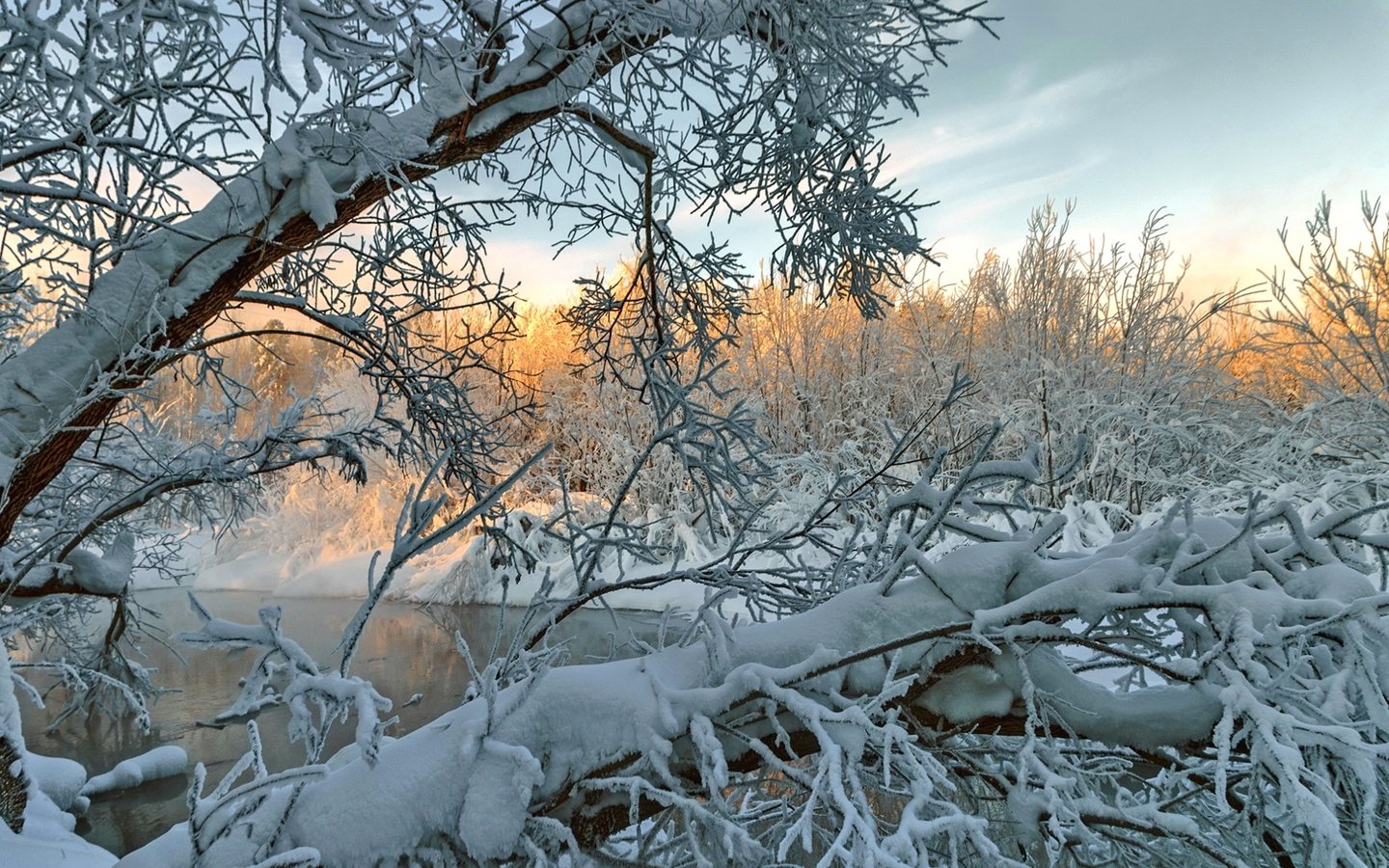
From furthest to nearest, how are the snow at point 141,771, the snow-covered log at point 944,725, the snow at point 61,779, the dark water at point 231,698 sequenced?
the snow at point 141,771, the dark water at point 231,698, the snow at point 61,779, the snow-covered log at point 944,725

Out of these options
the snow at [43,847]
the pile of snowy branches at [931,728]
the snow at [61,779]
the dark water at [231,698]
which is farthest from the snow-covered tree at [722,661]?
the snow at [61,779]

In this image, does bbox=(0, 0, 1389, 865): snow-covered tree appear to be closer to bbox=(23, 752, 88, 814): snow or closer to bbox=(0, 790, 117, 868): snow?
bbox=(0, 790, 117, 868): snow

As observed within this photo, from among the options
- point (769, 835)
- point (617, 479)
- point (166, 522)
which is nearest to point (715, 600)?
point (769, 835)

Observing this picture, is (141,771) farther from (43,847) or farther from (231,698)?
(43,847)

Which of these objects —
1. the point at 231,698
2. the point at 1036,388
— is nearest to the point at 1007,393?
the point at 1036,388

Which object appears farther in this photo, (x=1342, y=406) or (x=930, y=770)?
(x=1342, y=406)

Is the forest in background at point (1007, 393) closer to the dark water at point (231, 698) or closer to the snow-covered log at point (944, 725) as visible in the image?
the snow-covered log at point (944, 725)

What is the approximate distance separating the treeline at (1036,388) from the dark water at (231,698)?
2.73 metres

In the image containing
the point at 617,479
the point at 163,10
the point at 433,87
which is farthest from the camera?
the point at 617,479

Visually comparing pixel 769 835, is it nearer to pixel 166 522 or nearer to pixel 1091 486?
pixel 166 522

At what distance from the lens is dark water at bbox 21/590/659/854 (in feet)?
21.1

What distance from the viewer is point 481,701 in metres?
1.51

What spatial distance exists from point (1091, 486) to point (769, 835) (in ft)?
37.4

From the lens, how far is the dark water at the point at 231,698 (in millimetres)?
→ 6432
